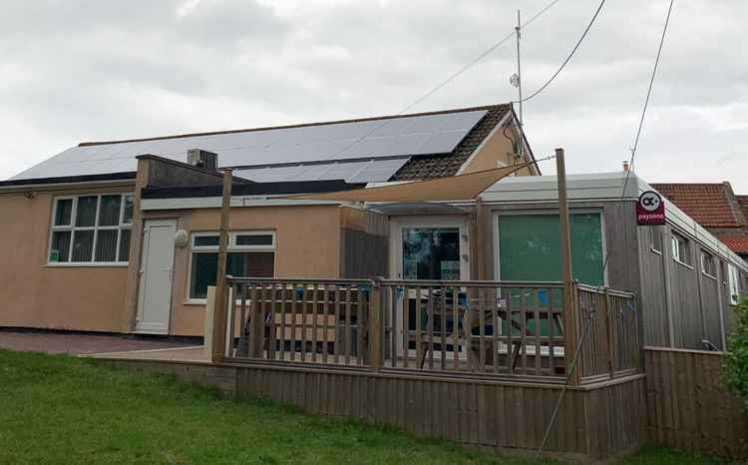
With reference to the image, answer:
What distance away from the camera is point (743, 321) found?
5.77m

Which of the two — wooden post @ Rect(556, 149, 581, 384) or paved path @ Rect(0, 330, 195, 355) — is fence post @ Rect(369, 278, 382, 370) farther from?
paved path @ Rect(0, 330, 195, 355)

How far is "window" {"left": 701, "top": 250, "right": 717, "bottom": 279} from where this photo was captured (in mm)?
11553

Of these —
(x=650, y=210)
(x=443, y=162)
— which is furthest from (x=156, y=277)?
(x=650, y=210)

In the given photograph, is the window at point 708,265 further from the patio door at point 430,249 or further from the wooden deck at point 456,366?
the patio door at point 430,249

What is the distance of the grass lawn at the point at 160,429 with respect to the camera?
13.7ft

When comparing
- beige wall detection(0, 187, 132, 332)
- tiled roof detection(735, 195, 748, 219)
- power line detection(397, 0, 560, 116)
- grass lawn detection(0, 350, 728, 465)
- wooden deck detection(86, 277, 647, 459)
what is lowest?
grass lawn detection(0, 350, 728, 465)

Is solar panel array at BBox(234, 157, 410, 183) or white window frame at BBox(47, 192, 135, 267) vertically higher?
solar panel array at BBox(234, 157, 410, 183)

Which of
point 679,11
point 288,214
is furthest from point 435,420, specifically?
point 679,11

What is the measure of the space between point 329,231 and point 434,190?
2.67 metres

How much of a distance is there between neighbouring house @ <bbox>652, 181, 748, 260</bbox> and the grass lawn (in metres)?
23.3

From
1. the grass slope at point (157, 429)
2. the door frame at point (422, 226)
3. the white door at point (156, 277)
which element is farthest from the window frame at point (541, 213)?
the white door at point (156, 277)

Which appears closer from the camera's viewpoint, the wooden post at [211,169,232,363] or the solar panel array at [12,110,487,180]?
the wooden post at [211,169,232,363]

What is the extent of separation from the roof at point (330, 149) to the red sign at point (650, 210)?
3911 millimetres

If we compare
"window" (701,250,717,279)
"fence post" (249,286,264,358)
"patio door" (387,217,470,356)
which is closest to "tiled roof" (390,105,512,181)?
"patio door" (387,217,470,356)
